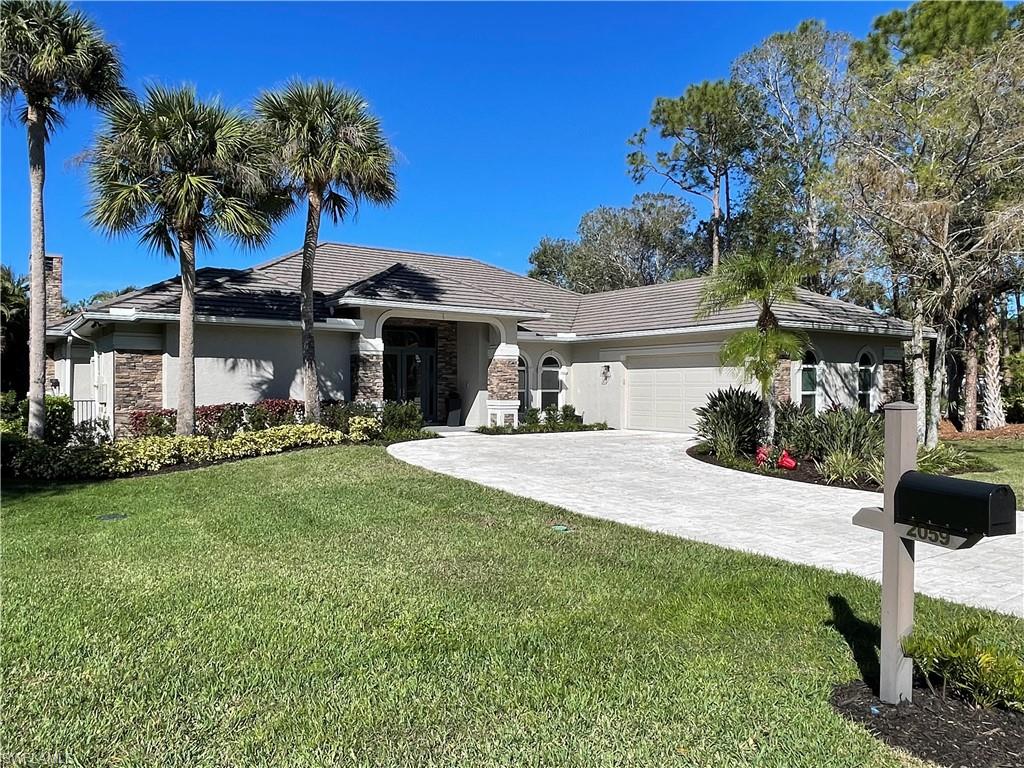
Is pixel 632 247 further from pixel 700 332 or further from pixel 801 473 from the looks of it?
pixel 801 473

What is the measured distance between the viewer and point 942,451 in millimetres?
12688

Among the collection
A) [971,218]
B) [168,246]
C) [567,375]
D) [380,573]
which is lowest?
[380,573]

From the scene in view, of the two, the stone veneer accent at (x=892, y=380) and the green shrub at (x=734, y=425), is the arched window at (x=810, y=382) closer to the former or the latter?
the stone veneer accent at (x=892, y=380)

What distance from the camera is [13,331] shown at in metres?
29.3

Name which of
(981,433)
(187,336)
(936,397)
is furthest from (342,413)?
(981,433)

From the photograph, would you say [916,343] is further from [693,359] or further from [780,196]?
[780,196]

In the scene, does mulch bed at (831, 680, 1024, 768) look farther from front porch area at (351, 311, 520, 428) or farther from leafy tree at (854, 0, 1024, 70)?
leafy tree at (854, 0, 1024, 70)

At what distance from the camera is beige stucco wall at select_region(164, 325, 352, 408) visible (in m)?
15.9

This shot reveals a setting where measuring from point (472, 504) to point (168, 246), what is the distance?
9.45m

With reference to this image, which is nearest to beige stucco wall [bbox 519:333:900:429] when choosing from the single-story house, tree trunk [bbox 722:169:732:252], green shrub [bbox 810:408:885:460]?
the single-story house

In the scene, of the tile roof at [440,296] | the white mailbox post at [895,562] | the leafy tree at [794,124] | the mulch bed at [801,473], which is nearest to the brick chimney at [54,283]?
the tile roof at [440,296]

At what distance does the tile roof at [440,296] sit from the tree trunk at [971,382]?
5.16 metres

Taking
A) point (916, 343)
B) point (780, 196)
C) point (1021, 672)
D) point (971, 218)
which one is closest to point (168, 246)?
point (1021, 672)

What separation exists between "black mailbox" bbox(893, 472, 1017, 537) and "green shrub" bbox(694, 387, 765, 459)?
1089 centimetres
